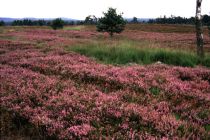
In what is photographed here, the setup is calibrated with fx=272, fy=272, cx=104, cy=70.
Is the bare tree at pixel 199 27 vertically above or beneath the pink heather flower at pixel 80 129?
above

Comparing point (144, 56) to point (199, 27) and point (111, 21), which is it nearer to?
point (199, 27)

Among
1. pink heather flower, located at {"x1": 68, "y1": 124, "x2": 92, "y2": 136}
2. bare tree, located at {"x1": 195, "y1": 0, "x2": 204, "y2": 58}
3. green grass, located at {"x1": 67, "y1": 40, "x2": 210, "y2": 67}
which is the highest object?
bare tree, located at {"x1": 195, "y1": 0, "x2": 204, "y2": 58}

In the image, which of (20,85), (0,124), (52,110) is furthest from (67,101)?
(20,85)

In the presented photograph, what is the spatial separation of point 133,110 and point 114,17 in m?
42.0

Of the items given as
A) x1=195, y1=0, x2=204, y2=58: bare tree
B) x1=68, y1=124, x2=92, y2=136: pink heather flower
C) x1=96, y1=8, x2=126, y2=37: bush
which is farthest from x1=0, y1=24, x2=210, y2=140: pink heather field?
x1=96, y1=8, x2=126, y2=37: bush

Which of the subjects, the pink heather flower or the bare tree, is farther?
the bare tree

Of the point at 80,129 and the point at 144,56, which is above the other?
the point at 144,56

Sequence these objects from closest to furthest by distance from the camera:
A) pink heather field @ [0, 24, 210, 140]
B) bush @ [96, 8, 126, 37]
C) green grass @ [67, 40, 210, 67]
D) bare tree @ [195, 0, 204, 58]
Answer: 1. pink heather field @ [0, 24, 210, 140]
2. green grass @ [67, 40, 210, 67]
3. bare tree @ [195, 0, 204, 58]
4. bush @ [96, 8, 126, 37]

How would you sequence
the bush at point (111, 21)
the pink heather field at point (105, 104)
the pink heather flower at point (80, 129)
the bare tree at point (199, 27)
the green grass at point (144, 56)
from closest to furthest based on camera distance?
the pink heather flower at point (80, 129), the pink heather field at point (105, 104), the green grass at point (144, 56), the bare tree at point (199, 27), the bush at point (111, 21)

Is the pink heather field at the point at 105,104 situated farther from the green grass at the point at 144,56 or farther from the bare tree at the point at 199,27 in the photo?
the bare tree at the point at 199,27

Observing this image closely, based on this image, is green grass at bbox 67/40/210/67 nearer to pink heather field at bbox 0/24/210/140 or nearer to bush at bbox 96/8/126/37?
pink heather field at bbox 0/24/210/140

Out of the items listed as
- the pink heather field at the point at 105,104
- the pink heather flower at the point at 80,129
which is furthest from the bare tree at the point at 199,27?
the pink heather flower at the point at 80,129

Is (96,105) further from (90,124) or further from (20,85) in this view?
(20,85)

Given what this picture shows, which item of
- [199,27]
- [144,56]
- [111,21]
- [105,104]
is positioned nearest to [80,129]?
[105,104]
